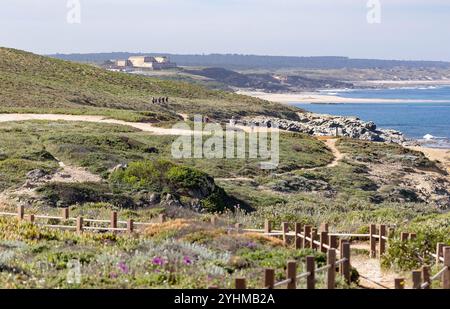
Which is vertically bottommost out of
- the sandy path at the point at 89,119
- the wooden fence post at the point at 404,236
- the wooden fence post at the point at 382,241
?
the sandy path at the point at 89,119

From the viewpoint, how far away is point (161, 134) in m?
48.3

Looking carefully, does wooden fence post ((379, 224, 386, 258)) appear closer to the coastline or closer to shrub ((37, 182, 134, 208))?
shrub ((37, 182, 134, 208))

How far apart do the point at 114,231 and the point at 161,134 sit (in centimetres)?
3042

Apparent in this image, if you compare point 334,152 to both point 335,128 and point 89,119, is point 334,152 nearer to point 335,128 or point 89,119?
point 89,119

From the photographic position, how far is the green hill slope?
6712 centimetres

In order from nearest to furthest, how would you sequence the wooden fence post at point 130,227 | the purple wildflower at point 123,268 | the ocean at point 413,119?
the purple wildflower at point 123,268, the wooden fence post at point 130,227, the ocean at point 413,119

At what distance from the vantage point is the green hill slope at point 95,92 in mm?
67125

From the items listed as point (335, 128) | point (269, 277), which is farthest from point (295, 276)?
point (335, 128)

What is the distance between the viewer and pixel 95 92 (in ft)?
252

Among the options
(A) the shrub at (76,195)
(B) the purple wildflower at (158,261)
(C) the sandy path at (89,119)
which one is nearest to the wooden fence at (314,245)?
(B) the purple wildflower at (158,261)

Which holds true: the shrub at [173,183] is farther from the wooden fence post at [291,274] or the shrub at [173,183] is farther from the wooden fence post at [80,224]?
the wooden fence post at [291,274]
